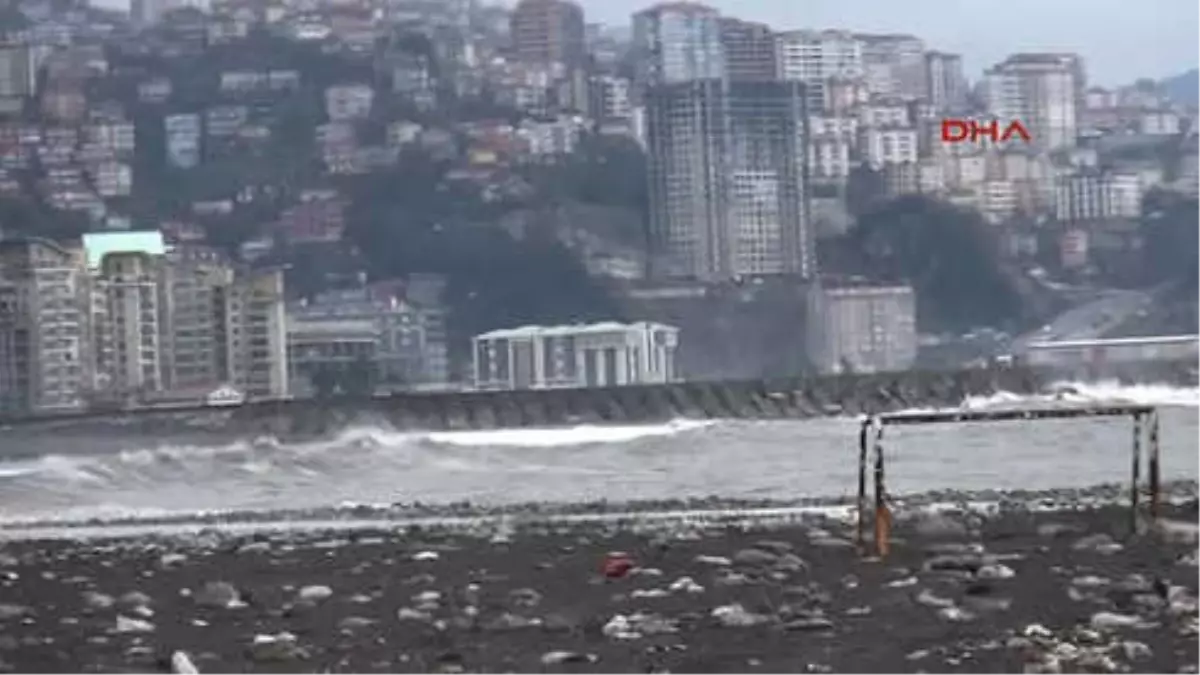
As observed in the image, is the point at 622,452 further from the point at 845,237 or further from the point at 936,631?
the point at 845,237

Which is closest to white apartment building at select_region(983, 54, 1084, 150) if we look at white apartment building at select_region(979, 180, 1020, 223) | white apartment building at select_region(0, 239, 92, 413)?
white apartment building at select_region(979, 180, 1020, 223)

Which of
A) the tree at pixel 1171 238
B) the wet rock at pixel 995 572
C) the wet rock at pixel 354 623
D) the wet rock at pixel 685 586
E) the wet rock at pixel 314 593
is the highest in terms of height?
the tree at pixel 1171 238

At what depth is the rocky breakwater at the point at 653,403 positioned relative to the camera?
67.5m

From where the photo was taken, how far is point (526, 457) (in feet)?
142

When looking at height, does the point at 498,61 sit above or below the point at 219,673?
above

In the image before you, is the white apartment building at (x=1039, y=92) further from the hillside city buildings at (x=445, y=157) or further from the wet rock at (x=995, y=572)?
the wet rock at (x=995, y=572)

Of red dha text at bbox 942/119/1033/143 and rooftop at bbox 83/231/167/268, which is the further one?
red dha text at bbox 942/119/1033/143

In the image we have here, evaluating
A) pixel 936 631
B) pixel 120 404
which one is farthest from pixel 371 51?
pixel 936 631

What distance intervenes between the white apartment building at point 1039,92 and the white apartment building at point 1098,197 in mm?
12108

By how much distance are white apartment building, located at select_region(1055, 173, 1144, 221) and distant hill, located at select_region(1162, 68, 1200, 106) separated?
35.1 metres

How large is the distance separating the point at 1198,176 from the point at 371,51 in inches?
→ 1492

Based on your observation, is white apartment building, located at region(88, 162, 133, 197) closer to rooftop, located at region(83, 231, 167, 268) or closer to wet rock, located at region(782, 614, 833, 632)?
rooftop, located at region(83, 231, 167, 268)

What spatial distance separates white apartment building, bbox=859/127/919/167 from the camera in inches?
4998

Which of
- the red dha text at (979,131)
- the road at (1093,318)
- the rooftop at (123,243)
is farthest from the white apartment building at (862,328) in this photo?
the red dha text at (979,131)
